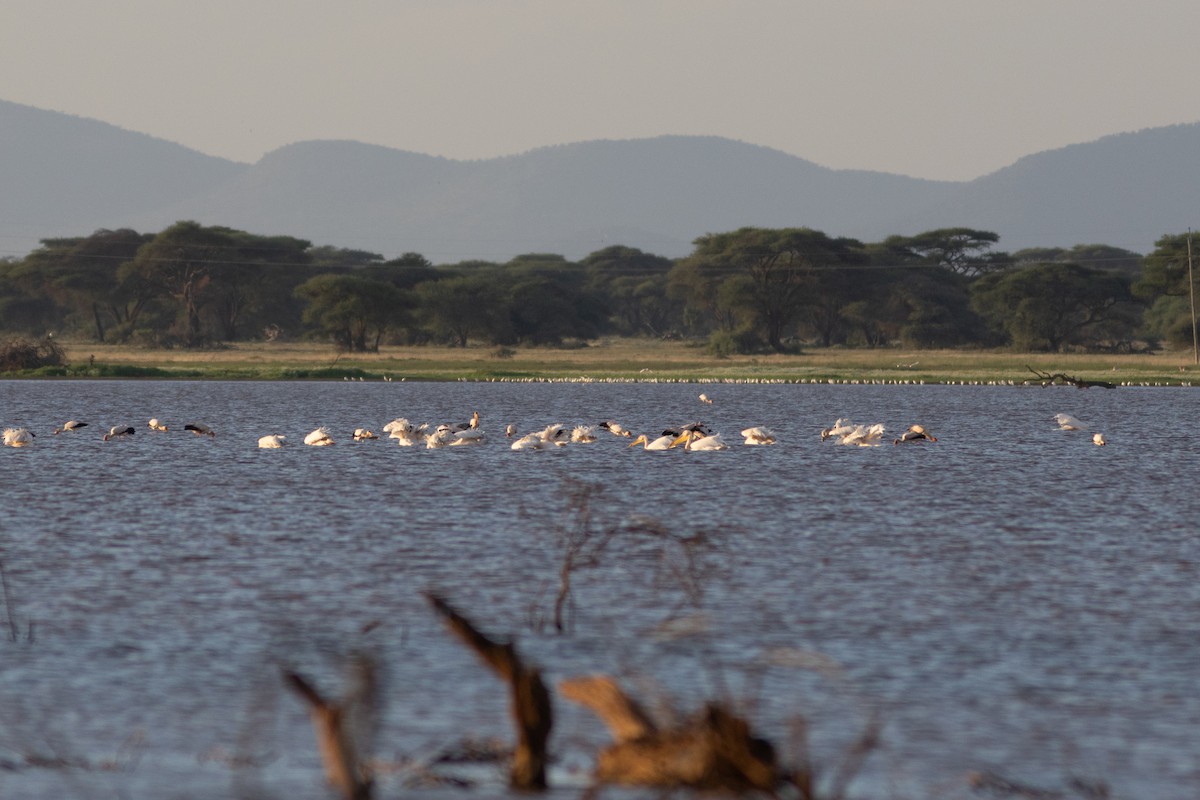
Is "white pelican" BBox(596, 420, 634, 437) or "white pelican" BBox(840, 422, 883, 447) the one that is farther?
"white pelican" BBox(596, 420, 634, 437)

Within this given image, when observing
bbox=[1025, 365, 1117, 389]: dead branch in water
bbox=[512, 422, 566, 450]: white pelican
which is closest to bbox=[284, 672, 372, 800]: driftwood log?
bbox=[512, 422, 566, 450]: white pelican

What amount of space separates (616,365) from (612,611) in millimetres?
83120

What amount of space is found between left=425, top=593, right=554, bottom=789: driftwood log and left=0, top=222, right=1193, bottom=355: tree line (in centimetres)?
9658

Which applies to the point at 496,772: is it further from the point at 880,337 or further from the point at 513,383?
the point at 880,337

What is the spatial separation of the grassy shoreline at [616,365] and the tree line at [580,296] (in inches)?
118

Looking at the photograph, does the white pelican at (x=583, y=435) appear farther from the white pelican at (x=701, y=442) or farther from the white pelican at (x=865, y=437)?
the white pelican at (x=865, y=437)

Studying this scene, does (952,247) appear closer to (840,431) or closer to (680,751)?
(840,431)

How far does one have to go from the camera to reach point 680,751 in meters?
9.21

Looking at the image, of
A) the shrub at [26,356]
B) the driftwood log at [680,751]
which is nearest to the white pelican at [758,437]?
the driftwood log at [680,751]

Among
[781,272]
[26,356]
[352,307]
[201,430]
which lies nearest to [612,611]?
[201,430]

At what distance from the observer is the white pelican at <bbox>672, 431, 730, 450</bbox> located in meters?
38.1

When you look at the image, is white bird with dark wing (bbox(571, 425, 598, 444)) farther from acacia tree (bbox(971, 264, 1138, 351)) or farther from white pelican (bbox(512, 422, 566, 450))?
acacia tree (bbox(971, 264, 1138, 351))

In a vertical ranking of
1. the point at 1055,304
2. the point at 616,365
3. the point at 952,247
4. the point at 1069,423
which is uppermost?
the point at 952,247

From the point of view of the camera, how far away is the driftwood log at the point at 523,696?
9219 mm
